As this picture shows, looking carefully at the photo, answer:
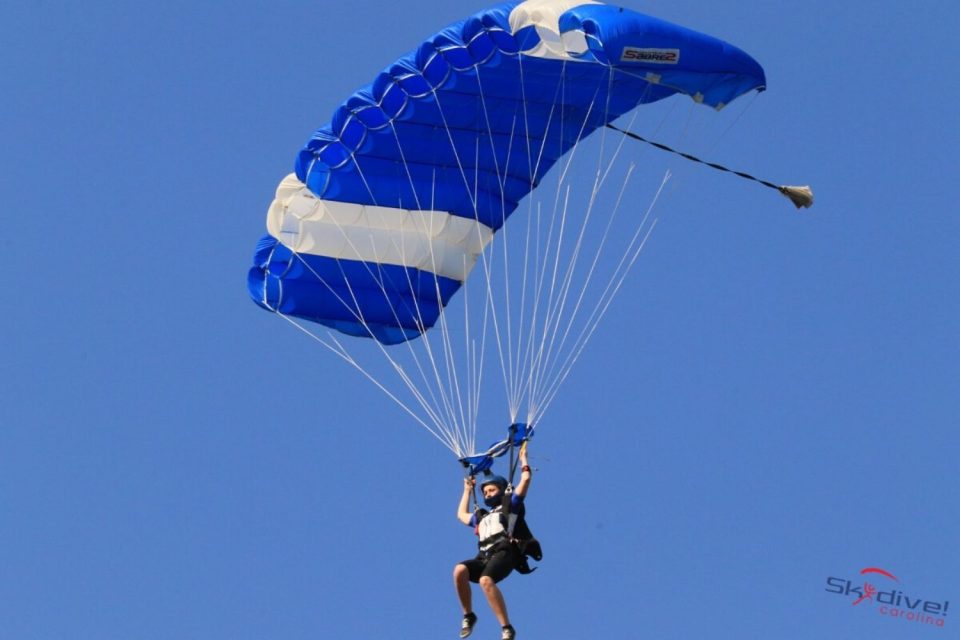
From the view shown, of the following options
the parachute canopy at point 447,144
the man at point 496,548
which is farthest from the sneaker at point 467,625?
the parachute canopy at point 447,144

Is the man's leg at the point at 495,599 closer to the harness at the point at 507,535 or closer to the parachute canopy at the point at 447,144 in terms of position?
the harness at the point at 507,535

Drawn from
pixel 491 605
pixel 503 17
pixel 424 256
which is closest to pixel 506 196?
pixel 424 256

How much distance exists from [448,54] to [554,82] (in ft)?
3.56

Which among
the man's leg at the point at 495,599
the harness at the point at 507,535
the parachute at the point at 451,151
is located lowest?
the man's leg at the point at 495,599

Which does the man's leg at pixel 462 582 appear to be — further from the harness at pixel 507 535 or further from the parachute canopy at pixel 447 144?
the parachute canopy at pixel 447 144

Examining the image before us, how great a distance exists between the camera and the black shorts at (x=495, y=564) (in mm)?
17109

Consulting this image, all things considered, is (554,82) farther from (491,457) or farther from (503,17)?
(491,457)

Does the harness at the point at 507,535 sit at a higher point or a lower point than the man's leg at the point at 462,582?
higher

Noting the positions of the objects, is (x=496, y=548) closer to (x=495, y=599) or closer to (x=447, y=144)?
(x=495, y=599)

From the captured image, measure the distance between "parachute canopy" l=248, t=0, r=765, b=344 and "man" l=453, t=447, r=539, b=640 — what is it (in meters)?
3.21

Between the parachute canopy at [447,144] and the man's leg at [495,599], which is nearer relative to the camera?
the man's leg at [495,599]

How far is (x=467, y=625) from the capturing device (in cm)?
1733

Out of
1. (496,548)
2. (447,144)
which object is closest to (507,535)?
(496,548)

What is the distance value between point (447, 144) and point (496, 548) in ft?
13.6
